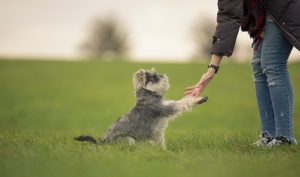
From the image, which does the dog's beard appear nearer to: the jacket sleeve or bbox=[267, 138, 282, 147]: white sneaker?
the jacket sleeve

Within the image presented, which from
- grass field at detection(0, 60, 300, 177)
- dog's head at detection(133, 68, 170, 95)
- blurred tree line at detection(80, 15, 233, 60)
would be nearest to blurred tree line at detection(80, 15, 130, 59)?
blurred tree line at detection(80, 15, 233, 60)

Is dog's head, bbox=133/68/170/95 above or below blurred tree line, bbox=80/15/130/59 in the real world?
below

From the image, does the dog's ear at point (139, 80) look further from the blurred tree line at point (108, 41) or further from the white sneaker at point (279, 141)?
the blurred tree line at point (108, 41)

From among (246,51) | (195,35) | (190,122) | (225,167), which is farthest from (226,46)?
(195,35)

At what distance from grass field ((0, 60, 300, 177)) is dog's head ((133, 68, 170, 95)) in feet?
2.79

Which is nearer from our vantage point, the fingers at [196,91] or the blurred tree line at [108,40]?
the fingers at [196,91]

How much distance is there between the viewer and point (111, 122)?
61.0 feet

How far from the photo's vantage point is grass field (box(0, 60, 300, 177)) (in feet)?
12.8

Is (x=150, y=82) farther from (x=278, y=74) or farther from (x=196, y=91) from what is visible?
(x=278, y=74)

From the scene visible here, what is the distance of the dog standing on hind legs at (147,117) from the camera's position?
569 centimetres

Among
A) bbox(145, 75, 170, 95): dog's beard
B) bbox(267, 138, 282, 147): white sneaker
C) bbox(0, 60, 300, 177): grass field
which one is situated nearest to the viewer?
bbox(0, 60, 300, 177): grass field

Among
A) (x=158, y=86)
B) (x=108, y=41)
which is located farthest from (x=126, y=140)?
(x=108, y=41)

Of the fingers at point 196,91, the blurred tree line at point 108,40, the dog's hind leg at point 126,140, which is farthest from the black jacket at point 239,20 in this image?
the blurred tree line at point 108,40

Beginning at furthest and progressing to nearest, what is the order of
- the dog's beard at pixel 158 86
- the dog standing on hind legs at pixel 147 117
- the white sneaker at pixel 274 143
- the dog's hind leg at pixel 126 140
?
the dog's beard at pixel 158 86 < the dog standing on hind legs at pixel 147 117 < the dog's hind leg at pixel 126 140 < the white sneaker at pixel 274 143
